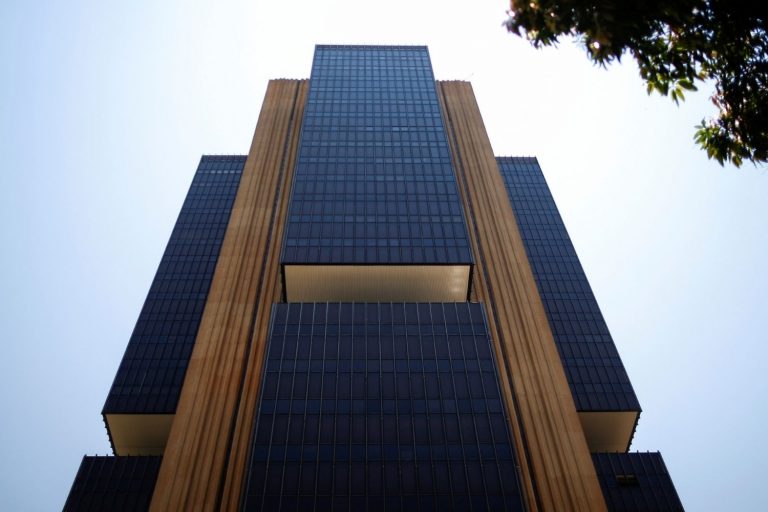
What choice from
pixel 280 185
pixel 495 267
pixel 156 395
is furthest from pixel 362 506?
pixel 280 185

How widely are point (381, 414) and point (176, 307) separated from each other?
4825 cm

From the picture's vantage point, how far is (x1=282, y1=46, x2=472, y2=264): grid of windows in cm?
6041

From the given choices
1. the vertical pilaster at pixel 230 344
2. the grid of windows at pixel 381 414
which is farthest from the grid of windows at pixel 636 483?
the vertical pilaster at pixel 230 344

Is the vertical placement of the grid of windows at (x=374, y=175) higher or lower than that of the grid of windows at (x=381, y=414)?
higher

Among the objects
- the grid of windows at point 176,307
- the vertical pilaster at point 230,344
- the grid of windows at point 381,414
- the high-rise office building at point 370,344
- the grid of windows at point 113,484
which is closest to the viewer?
the grid of windows at point 381,414

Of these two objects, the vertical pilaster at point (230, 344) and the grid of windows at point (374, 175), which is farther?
the grid of windows at point (374, 175)

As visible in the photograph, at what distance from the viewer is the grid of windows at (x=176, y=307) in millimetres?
69312

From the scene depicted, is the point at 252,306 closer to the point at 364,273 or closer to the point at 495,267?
the point at 364,273

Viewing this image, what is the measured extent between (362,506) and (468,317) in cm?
2169

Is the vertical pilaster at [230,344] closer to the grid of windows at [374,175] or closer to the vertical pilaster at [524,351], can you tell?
the grid of windows at [374,175]

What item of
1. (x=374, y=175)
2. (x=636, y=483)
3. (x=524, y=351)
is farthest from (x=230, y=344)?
(x=636, y=483)

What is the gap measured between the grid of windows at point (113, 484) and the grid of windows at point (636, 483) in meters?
48.1

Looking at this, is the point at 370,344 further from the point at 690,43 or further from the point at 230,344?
the point at 690,43

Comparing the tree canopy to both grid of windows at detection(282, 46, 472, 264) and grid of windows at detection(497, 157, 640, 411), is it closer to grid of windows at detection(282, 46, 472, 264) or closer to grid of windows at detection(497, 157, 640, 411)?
grid of windows at detection(282, 46, 472, 264)
